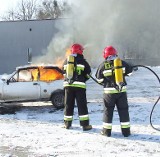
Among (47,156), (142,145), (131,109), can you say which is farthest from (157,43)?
(47,156)

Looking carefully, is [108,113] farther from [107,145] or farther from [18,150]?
[18,150]

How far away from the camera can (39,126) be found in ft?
27.8

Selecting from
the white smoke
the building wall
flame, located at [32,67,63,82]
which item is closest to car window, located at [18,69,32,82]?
flame, located at [32,67,63,82]

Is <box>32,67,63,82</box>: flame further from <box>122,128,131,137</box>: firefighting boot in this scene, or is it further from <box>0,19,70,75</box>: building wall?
<box>0,19,70,75</box>: building wall

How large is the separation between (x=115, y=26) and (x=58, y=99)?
691cm

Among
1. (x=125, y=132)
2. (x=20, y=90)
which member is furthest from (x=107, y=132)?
(x=20, y=90)

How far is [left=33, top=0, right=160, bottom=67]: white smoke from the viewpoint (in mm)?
14570

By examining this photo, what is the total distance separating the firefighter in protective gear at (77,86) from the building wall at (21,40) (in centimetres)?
2008

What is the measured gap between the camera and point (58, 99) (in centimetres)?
1070

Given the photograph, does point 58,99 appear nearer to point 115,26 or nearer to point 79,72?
point 79,72

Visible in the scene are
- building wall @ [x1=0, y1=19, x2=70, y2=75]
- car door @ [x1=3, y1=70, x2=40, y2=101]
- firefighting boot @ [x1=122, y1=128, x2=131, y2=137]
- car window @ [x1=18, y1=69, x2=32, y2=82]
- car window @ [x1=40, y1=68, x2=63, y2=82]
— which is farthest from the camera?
building wall @ [x1=0, y1=19, x2=70, y2=75]

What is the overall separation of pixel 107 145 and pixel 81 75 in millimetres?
1908

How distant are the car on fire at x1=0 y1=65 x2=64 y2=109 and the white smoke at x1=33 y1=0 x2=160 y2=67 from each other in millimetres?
5350

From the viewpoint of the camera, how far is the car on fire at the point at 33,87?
1065 cm
